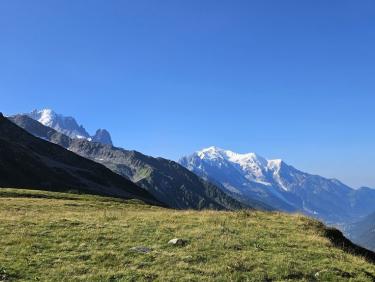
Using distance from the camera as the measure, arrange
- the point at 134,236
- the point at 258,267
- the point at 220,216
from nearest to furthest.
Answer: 1. the point at 258,267
2. the point at 134,236
3. the point at 220,216

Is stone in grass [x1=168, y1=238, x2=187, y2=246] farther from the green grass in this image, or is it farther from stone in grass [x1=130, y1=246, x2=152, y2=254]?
stone in grass [x1=130, y1=246, x2=152, y2=254]

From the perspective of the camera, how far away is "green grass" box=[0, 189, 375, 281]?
74.4 feet

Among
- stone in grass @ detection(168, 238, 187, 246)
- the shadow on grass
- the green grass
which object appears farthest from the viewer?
the shadow on grass

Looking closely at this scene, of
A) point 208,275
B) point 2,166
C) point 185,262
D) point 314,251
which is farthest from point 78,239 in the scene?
point 2,166

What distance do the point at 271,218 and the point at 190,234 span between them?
12673 millimetres

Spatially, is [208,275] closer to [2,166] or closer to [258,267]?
[258,267]

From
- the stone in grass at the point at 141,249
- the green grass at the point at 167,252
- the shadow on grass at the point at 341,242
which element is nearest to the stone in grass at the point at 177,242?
the green grass at the point at 167,252

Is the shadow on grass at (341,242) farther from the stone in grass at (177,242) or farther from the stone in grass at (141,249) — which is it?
the stone in grass at (141,249)

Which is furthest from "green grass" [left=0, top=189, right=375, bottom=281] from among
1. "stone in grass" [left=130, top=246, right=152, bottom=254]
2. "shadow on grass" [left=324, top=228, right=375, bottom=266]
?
"shadow on grass" [left=324, top=228, right=375, bottom=266]

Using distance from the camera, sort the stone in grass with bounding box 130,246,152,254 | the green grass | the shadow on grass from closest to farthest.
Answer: the green grass → the stone in grass with bounding box 130,246,152,254 → the shadow on grass

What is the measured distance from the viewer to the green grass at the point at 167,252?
22688 mm

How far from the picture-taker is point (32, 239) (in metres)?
28.2

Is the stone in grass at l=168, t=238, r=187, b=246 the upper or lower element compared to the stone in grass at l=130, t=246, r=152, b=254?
upper

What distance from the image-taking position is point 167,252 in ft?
85.9
